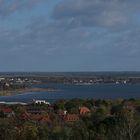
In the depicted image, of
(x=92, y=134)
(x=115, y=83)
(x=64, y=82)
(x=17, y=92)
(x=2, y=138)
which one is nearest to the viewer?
(x=2, y=138)

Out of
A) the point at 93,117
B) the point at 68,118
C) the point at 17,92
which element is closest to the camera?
the point at 93,117

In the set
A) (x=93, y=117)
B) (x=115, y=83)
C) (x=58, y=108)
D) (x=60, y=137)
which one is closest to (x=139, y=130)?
(x=60, y=137)

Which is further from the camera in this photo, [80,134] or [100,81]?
[100,81]

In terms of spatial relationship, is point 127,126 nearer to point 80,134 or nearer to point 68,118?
point 80,134

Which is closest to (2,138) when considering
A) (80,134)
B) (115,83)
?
(80,134)

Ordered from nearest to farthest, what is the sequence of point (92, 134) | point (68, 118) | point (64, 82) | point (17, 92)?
point (92, 134) → point (68, 118) → point (17, 92) → point (64, 82)

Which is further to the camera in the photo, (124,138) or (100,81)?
(100,81)

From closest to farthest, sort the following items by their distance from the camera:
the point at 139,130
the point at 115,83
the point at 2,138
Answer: the point at 2,138 → the point at 139,130 → the point at 115,83

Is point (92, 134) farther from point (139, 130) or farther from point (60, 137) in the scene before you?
point (139, 130)
